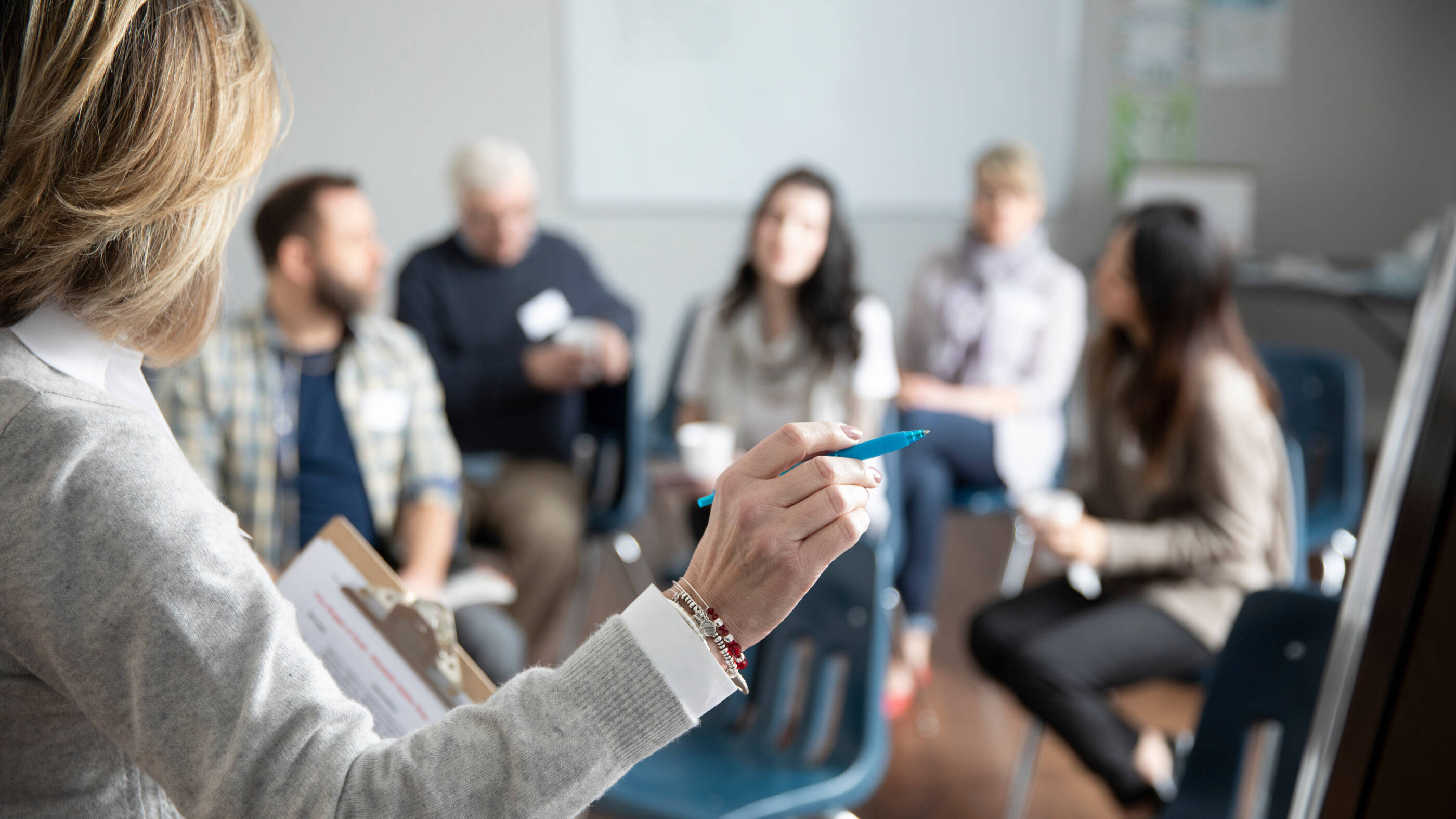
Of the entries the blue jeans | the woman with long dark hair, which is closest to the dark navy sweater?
the blue jeans

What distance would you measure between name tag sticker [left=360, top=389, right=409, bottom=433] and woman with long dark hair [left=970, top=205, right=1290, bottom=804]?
1.28m

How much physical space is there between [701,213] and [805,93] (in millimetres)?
722

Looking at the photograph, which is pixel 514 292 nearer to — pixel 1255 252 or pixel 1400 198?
pixel 1255 252

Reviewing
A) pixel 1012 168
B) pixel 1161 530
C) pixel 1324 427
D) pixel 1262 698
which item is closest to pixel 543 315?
pixel 1012 168

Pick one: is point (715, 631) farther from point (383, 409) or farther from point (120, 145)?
point (383, 409)

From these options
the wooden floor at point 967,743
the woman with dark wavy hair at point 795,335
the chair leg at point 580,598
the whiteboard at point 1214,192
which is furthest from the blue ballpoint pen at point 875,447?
the whiteboard at point 1214,192

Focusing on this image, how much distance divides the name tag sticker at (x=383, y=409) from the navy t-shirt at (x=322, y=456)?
0.16 feet

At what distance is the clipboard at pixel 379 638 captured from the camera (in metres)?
0.87

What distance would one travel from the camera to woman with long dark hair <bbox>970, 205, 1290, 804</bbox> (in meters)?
1.93

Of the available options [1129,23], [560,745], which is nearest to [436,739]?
[560,745]

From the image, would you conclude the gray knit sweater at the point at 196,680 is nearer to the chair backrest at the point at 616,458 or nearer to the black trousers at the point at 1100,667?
the black trousers at the point at 1100,667

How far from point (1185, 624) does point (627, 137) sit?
11.4 feet

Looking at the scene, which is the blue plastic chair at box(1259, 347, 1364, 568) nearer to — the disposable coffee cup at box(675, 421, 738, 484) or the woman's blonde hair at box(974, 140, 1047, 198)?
the woman's blonde hair at box(974, 140, 1047, 198)

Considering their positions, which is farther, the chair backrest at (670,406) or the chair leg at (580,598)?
the chair backrest at (670,406)
